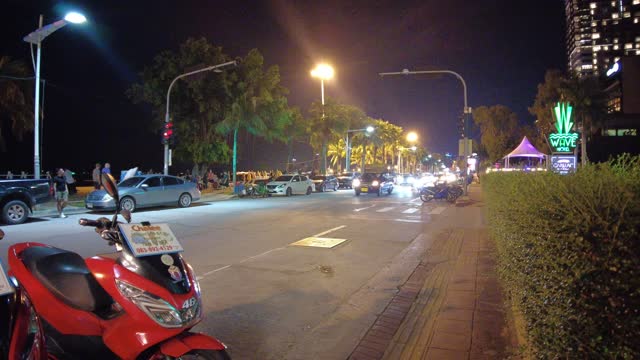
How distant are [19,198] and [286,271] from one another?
439 inches

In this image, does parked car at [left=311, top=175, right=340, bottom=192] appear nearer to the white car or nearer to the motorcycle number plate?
the white car

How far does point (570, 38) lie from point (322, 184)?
534 ft

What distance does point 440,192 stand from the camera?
26.6m

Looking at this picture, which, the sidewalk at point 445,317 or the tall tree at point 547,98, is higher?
the tall tree at point 547,98

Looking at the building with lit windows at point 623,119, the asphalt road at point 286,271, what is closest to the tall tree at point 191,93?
the asphalt road at point 286,271

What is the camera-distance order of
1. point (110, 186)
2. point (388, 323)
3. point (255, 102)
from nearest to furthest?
1. point (110, 186)
2. point (388, 323)
3. point (255, 102)

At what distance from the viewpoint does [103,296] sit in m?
3.70

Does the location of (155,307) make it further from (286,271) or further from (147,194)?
(147,194)

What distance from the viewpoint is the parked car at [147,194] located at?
1884cm

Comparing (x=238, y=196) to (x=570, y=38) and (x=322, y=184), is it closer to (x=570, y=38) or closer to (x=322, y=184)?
(x=322, y=184)

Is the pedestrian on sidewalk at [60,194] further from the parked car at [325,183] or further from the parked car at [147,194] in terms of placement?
the parked car at [325,183]

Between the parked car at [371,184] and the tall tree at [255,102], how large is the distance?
9697mm

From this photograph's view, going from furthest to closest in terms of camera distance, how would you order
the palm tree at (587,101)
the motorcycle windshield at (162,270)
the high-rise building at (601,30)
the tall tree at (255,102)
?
the high-rise building at (601,30), the palm tree at (587,101), the tall tree at (255,102), the motorcycle windshield at (162,270)

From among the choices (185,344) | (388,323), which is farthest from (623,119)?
(185,344)
